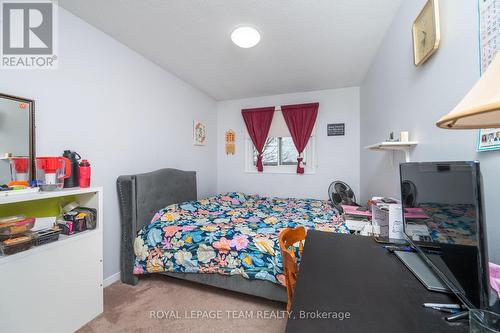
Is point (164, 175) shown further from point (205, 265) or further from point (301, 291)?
point (301, 291)

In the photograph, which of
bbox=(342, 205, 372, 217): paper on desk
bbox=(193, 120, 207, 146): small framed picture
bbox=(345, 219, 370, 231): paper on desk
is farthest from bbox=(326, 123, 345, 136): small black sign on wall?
bbox=(193, 120, 207, 146): small framed picture

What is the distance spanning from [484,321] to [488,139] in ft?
2.35

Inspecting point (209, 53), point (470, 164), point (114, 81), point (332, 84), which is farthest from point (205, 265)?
point (332, 84)

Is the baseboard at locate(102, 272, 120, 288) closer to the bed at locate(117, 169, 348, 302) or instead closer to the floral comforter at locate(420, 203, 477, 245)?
the bed at locate(117, 169, 348, 302)

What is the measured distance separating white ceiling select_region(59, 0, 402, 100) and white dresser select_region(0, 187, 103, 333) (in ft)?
5.49

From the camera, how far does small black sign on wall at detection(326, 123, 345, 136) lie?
3.68m

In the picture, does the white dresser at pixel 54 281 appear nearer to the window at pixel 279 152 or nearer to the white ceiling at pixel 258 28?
the white ceiling at pixel 258 28

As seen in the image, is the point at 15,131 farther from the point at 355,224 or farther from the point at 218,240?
the point at 355,224

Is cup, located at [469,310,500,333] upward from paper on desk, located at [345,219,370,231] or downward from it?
upward

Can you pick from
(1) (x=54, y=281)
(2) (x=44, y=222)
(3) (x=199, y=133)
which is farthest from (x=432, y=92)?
(3) (x=199, y=133)

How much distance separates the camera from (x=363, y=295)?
76cm

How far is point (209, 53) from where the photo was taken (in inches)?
102

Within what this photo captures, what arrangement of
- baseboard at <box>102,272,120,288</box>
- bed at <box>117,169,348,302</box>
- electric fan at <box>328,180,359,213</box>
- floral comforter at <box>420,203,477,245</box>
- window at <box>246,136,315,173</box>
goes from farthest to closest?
window at <box>246,136,315,173</box>
electric fan at <box>328,180,359,213</box>
baseboard at <box>102,272,120,288</box>
bed at <box>117,169,348,302</box>
floral comforter at <box>420,203,477,245</box>

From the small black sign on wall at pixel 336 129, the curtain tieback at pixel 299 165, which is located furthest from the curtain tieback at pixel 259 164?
the small black sign on wall at pixel 336 129
